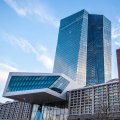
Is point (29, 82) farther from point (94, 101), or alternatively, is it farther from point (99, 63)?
point (99, 63)

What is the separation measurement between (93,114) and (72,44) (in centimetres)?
12772

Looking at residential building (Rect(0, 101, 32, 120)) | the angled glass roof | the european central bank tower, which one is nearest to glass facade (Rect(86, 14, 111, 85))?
the european central bank tower

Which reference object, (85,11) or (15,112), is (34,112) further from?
(85,11)

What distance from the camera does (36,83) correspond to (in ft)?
211

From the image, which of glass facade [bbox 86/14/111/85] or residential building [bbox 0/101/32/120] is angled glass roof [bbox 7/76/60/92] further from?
glass facade [bbox 86/14/111/85]

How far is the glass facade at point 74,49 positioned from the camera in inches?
6890

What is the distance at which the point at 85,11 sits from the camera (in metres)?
200

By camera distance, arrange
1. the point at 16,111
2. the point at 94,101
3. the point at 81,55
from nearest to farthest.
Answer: the point at 94,101
the point at 16,111
the point at 81,55

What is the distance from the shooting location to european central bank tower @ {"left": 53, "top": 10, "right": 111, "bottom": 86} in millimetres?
176625

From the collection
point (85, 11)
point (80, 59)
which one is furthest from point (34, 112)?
point (85, 11)

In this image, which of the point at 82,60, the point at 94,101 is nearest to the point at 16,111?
the point at 94,101

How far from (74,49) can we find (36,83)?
117506 mm

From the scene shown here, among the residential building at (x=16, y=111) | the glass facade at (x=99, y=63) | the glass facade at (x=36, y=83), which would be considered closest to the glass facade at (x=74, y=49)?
the glass facade at (x=99, y=63)

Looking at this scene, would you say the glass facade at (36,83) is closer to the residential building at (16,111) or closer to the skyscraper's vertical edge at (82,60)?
the residential building at (16,111)
